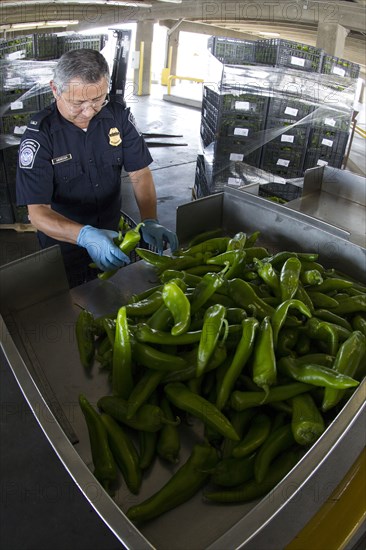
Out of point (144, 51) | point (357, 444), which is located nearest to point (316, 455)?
point (357, 444)

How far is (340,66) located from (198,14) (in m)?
5.37

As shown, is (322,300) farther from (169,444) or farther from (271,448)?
(169,444)

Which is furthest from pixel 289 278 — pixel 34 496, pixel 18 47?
pixel 18 47

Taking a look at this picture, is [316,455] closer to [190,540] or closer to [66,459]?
[190,540]

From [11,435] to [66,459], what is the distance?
166 centimetres

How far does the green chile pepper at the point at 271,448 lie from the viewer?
1222mm

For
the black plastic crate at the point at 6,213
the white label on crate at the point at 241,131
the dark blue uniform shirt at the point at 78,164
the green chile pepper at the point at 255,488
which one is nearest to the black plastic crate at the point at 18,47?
the black plastic crate at the point at 6,213

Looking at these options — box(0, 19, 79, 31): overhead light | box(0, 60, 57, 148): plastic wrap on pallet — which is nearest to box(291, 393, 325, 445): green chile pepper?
box(0, 60, 57, 148): plastic wrap on pallet

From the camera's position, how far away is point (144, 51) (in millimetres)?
12062

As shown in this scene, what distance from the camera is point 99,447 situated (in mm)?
1299

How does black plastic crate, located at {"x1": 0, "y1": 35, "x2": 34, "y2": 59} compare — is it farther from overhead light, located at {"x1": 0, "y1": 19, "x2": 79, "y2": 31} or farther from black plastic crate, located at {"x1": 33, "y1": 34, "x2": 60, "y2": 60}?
overhead light, located at {"x1": 0, "y1": 19, "x2": 79, "y2": 31}

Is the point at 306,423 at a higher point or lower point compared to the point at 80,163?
lower

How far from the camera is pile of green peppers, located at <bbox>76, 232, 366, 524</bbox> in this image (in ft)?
4.08

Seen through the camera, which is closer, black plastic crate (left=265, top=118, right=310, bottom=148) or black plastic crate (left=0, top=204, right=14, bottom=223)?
black plastic crate (left=0, top=204, right=14, bottom=223)
